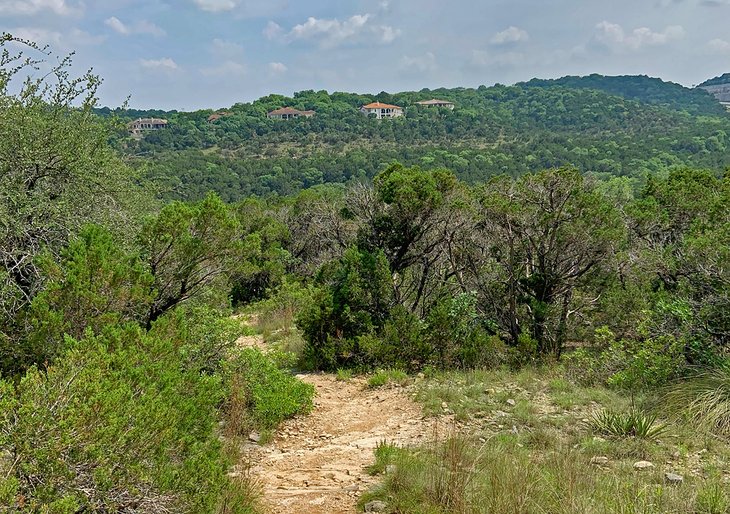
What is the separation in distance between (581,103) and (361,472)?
131205 millimetres

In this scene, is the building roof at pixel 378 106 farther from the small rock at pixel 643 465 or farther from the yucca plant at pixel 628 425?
the small rock at pixel 643 465

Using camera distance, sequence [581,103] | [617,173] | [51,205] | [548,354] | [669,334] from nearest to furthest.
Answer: [51,205] < [669,334] < [548,354] < [617,173] < [581,103]

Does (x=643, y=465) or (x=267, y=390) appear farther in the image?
(x=267, y=390)

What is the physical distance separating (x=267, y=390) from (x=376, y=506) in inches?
114

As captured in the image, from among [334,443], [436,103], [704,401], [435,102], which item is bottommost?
[334,443]

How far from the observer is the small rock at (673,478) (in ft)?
13.0

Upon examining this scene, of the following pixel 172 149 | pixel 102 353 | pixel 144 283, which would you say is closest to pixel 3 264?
pixel 144 283

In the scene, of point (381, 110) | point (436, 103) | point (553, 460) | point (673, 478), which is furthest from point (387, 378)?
point (436, 103)

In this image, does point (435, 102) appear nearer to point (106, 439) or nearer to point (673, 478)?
point (673, 478)

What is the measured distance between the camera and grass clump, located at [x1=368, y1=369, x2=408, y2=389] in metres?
7.91

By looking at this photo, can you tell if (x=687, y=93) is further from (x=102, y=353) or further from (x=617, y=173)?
(x=102, y=353)

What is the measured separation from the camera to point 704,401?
17.6 ft

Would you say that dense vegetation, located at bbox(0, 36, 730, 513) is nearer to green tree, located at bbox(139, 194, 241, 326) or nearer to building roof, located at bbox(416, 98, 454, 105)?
green tree, located at bbox(139, 194, 241, 326)

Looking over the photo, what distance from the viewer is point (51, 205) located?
5.66 m
